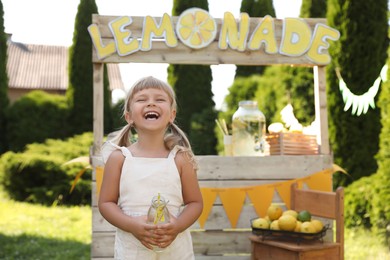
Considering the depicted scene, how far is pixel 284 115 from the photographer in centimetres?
458

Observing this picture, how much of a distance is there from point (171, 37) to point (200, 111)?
8873 millimetres

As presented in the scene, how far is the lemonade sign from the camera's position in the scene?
4062 millimetres

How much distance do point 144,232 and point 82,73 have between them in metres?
12.3

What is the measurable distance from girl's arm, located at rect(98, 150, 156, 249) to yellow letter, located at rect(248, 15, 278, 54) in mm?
2255

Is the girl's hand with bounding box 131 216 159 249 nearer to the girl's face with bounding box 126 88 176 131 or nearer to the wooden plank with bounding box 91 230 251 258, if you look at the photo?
the girl's face with bounding box 126 88 176 131

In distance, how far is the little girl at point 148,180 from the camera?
84.8 inches

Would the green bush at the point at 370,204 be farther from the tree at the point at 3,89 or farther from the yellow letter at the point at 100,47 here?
the tree at the point at 3,89

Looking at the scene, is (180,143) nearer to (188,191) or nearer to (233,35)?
(188,191)

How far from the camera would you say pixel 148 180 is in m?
2.16

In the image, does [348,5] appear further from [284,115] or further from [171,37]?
[171,37]

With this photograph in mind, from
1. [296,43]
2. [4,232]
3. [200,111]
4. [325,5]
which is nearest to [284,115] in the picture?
[296,43]

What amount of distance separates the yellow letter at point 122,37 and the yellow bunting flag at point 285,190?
5.03ft

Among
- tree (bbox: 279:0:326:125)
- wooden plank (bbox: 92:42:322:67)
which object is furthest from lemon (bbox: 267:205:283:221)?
tree (bbox: 279:0:326:125)

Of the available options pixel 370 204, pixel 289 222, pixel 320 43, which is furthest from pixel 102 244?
pixel 370 204
